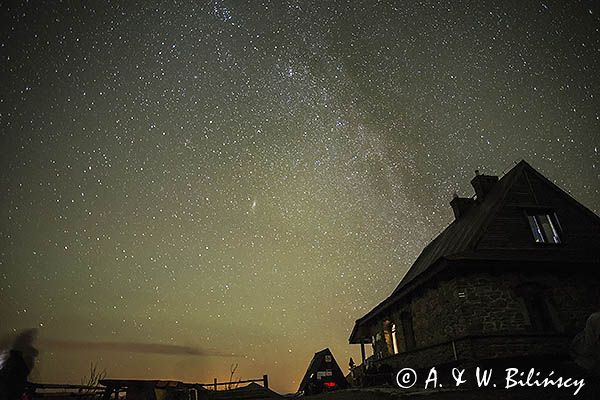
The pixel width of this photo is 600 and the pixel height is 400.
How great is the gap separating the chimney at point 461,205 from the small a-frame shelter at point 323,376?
11941 mm

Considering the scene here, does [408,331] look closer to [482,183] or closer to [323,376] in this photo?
[482,183]

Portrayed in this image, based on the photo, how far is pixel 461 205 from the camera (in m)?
18.1

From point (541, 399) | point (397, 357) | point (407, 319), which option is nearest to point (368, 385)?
point (397, 357)

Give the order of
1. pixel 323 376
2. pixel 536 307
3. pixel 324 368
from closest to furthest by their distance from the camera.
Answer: pixel 536 307 < pixel 323 376 < pixel 324 368

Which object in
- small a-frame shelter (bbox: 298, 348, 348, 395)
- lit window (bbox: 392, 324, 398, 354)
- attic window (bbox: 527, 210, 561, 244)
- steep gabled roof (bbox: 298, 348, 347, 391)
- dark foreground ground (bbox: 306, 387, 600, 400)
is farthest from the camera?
steep gabled roof (bbox: 298, 348, 347, 391)

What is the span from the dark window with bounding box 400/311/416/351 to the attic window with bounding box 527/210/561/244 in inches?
237

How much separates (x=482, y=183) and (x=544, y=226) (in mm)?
3488

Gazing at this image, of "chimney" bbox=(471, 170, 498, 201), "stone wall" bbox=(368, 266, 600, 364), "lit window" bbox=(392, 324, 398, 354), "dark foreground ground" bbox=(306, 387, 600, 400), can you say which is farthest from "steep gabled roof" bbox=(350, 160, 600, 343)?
"dark foreground ground" bbox=(306, 387, 600, 400)

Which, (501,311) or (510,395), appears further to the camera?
(501,311)

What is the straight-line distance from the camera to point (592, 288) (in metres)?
12.4

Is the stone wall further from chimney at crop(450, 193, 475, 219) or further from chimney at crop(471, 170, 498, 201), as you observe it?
chimney at crop(450, 193, 475, 219)

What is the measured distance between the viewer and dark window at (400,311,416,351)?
1563 centimetres

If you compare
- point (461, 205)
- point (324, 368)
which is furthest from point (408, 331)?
point (324, 368)

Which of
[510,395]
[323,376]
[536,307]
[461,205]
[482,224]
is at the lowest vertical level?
[510,395]
